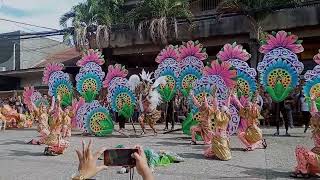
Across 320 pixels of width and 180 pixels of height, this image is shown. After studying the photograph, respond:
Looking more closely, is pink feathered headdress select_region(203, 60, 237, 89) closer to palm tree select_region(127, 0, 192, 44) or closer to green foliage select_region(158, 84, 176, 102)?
green foliage select_region(158, 84, 176, 102)

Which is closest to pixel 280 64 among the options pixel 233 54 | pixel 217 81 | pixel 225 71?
pixel 233 54

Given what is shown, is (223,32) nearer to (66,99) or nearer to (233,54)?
(233,54)

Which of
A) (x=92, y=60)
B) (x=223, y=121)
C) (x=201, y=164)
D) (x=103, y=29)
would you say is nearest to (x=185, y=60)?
(x=92, y=60)

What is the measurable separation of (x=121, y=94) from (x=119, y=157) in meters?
11.0

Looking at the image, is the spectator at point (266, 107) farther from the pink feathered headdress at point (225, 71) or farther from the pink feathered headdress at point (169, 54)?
the pink feathered headdress at point (225, 71)

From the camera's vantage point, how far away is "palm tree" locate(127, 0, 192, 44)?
19263 mm

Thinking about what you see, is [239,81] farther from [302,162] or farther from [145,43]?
[145,43]

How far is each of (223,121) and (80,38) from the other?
13133 mm

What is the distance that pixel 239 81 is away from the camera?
38.8 ft

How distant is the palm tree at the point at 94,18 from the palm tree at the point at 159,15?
58.9 inches

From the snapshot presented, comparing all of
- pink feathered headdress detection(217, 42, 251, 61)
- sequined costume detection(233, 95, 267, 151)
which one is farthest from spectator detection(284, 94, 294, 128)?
sequined costume detection(233, 95, 267, 151)

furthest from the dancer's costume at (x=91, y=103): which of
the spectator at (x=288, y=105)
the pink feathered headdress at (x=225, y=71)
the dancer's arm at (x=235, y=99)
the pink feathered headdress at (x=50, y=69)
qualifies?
the spectator at (x=288, y=105)

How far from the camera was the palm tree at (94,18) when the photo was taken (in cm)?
2078

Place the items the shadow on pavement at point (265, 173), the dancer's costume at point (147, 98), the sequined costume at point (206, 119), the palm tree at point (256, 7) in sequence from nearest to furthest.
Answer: the shadow on pavement at point (265, 173) → the sequined costume at point (206, 119) → the dancer's costume at point (147, 98) → the palm tree at point (256, 7)
